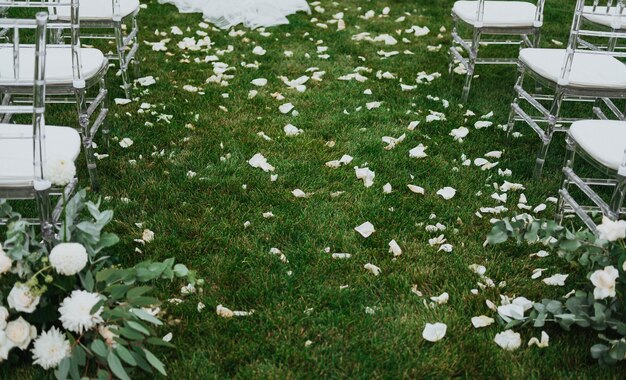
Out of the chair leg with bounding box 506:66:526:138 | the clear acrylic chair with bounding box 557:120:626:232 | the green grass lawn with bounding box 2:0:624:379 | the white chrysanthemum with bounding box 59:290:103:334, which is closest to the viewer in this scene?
the white chrysanthemum with bounding box 59:290:103:334

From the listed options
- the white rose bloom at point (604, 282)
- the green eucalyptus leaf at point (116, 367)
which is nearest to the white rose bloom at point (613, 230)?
the white rose bloom at point (604, 282)

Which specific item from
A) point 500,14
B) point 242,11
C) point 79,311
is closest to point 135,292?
point 79,311

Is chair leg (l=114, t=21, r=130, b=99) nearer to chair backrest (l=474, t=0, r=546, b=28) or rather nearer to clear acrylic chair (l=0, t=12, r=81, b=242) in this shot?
clear acrylic chair (l=0, t=12, r=81, b=242)

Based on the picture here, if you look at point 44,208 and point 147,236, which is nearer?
point 44,208

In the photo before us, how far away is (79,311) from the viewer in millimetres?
2088

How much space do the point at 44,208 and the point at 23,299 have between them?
1.27 ft

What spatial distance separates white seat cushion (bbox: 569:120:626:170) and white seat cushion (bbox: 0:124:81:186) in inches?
83.0

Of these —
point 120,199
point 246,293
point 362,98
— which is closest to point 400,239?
point 246,293

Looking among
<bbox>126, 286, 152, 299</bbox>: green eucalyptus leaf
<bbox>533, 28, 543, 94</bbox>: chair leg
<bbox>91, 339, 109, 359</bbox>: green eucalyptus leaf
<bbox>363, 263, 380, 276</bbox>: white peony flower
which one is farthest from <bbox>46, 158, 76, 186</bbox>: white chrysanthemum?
<bbox>533, 28, 543, 94</bbox>: chair leg

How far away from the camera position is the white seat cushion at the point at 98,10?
4.16 metres

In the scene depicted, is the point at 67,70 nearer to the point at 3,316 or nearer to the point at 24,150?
the point at 24,150

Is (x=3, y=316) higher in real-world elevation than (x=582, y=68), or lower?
lower

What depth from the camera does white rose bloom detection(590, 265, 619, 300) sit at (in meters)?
2.30

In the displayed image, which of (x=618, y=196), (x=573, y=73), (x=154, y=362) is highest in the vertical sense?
(x=573, y=73)
